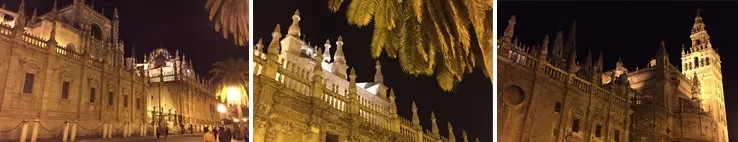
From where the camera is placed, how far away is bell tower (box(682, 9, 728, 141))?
9391 mm

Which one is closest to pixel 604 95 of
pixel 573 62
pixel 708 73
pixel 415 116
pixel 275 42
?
pixel 573 62

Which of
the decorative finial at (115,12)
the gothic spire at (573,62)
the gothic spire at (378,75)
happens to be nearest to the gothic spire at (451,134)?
the gothic spire at (378,75)

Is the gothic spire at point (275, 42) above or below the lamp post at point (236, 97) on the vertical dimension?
above

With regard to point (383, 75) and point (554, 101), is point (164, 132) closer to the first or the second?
point (383, 75)

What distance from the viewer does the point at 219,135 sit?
724 centimetres

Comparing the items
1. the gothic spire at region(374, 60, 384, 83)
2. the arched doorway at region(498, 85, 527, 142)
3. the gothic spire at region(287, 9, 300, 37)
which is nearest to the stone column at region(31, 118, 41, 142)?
the gothic spire at region(287, 9, 300, 37)

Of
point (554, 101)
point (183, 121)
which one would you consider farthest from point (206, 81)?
point (554, 101)

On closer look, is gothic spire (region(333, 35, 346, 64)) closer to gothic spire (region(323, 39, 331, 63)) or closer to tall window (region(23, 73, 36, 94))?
gothic spire (region(323, 39, 331, 63))

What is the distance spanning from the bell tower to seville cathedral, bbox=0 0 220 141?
21.7ft

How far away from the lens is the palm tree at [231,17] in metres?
7.15

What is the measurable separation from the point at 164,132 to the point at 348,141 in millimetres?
2329

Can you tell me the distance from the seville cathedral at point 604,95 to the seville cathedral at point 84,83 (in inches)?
172

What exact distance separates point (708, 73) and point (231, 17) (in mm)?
6524

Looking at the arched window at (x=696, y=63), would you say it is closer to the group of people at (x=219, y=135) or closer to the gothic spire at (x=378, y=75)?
the gothic spire at (x=378, y=75)
